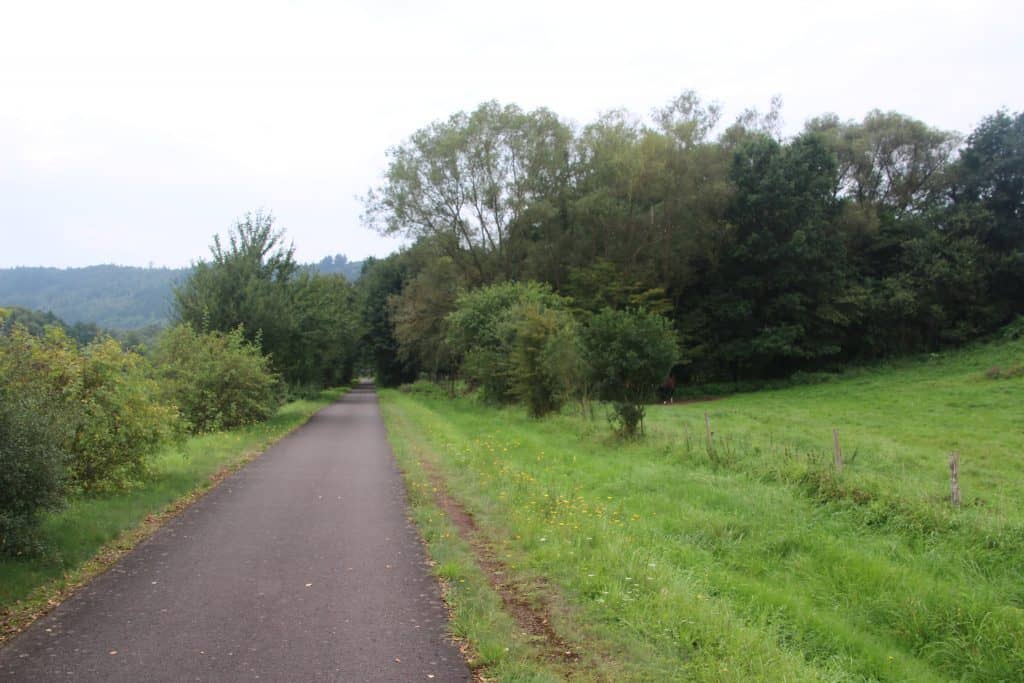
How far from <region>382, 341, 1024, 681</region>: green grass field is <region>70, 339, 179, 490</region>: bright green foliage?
14.8ft

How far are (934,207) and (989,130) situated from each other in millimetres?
→ 5707

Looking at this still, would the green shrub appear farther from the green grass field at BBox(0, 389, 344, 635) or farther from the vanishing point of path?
the vanishing point of path

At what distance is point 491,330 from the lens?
29703 mm

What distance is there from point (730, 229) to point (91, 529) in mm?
43428

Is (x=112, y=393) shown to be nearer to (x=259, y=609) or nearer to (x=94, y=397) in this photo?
(x=94, y=397)

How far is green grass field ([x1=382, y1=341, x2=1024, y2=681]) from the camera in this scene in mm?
5191

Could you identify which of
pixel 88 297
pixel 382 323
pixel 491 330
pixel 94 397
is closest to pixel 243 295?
pixel 491 330

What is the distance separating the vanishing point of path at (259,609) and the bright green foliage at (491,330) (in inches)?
704

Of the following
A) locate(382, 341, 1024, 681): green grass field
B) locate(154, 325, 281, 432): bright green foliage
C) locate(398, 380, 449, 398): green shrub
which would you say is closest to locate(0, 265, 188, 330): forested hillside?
locate(398, 380, 449, 398): green shrub

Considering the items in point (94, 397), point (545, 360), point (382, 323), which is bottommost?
point (545, 360)

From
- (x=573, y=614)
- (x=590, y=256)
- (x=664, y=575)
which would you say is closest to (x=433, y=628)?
(x=573, y=614)

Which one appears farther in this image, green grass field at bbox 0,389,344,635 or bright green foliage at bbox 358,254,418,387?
bright green foliage at bbox 358,254,418,387

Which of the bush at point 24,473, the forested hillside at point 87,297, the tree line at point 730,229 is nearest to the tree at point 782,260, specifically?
the tree line at point 730,229

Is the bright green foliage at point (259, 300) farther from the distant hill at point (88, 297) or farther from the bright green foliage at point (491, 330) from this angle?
the distant hill at point (88, 297)
